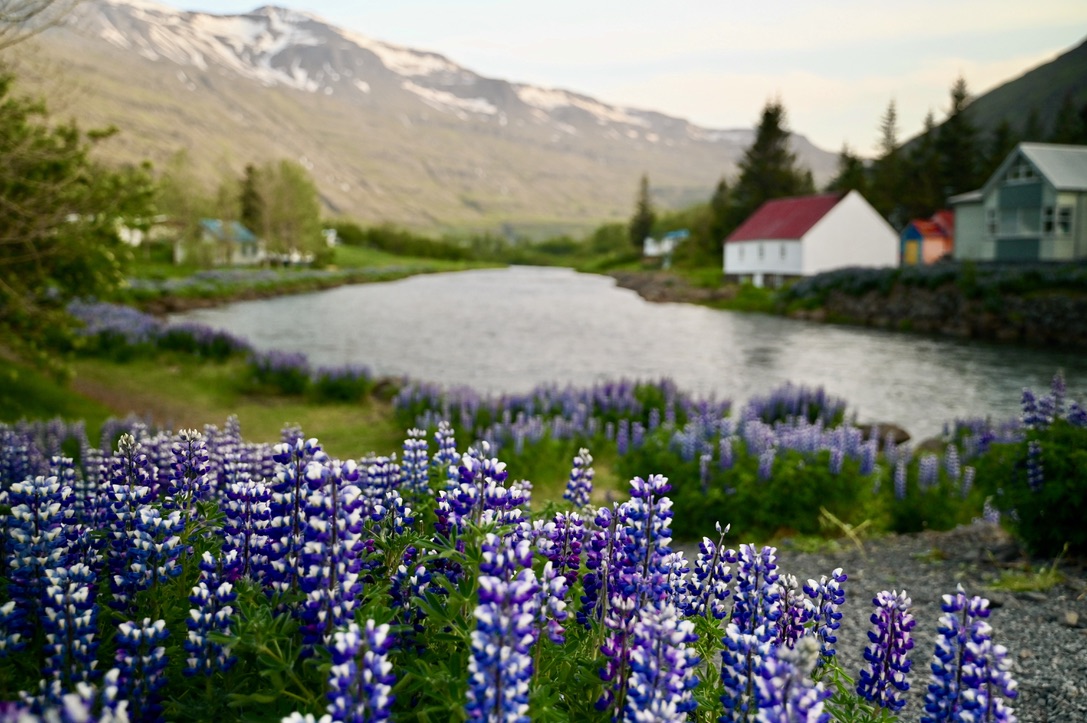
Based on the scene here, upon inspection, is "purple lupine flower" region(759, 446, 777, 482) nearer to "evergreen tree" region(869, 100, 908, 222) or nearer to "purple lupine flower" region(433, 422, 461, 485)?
"purple lupine flower" region(433, 422, 461, 485)

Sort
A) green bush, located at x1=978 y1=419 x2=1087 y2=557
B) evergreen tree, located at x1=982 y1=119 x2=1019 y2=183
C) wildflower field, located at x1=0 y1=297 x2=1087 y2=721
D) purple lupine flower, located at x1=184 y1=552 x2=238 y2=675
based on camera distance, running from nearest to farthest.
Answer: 1. wildflower field, located at x1=0 y1=297 x2=1087 y2=721
2. purple lupine flower, located at x1=184 y1=552 x2=238 y2=675
3. green bush, located at x1=978 y1=419 x2=1087 y2=557
4. evergreen tree, located at x1=982 y1=119 x2=1019 y2=183

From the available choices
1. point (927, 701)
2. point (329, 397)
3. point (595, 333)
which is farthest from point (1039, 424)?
point (595, 333)

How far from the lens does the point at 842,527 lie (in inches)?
332

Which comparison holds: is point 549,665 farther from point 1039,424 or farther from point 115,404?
point 115,404

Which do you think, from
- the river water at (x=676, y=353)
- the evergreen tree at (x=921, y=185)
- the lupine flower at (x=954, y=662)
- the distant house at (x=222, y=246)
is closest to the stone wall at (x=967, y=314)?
the river water at (x=676, y=353)

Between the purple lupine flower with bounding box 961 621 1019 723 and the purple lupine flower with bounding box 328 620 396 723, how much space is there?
1.70 metres

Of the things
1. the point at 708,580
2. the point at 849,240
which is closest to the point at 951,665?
the point at 708,580

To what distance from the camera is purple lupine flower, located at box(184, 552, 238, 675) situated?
2547 mm

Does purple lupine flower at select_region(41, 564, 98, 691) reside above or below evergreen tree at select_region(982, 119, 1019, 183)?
below

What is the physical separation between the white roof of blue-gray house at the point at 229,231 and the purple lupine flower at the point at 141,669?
7917cm

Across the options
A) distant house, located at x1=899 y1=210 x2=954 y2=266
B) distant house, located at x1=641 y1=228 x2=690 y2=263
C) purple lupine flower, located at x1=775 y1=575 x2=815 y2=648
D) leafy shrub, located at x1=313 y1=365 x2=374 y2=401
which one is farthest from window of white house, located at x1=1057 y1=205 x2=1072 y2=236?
distant house, located at x1=641 y1=228 x2=690 y2=263

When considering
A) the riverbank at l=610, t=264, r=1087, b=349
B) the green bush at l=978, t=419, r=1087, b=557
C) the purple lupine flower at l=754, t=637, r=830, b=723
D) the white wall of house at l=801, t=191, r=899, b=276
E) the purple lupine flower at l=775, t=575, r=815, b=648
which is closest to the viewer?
the purple lupine flower at l=754, t=637, r=830, b=723

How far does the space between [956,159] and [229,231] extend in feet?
217

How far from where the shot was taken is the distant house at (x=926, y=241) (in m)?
61.7
